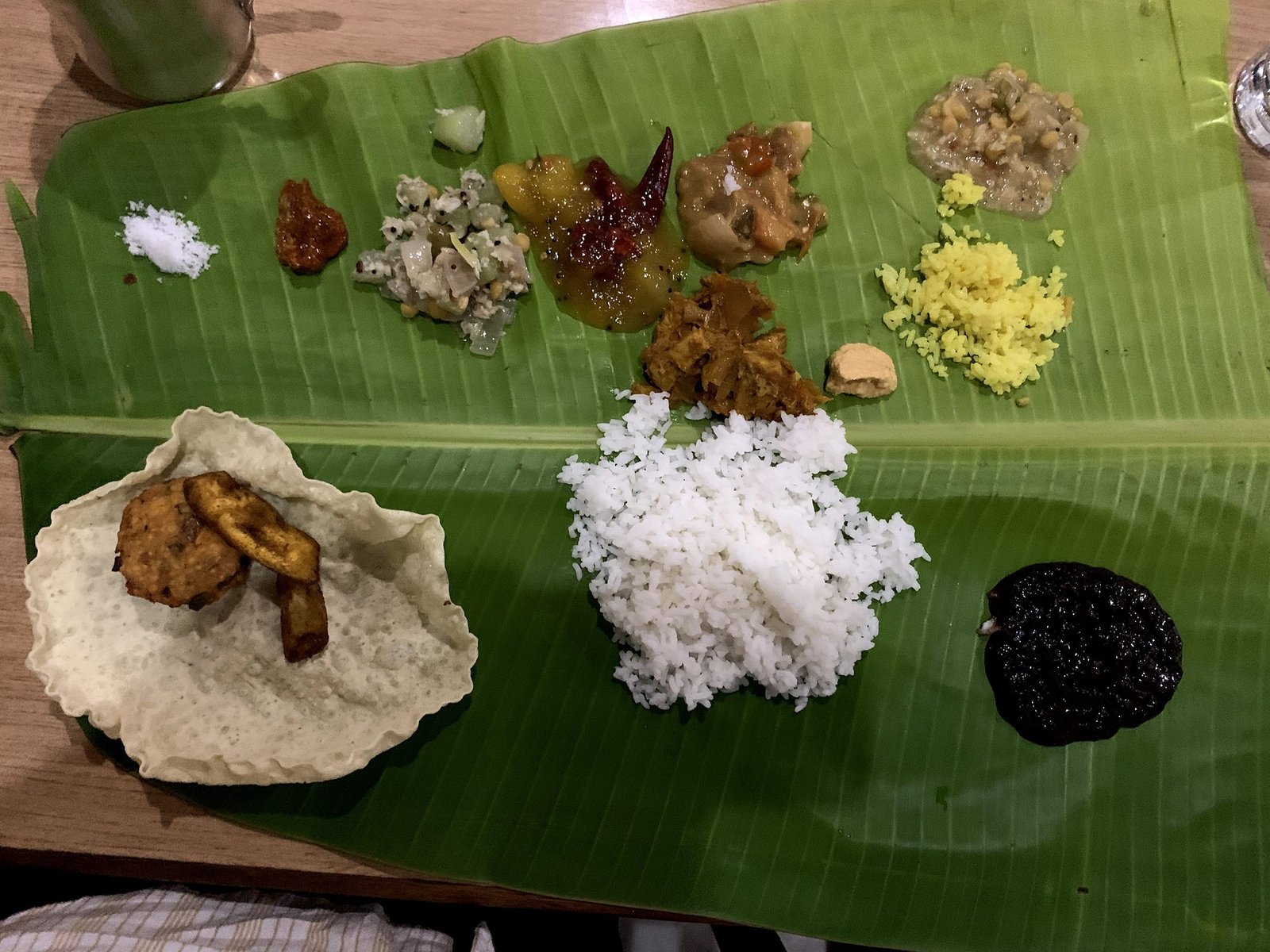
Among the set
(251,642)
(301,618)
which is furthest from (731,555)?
(251,642)

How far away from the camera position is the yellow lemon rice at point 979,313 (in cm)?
301

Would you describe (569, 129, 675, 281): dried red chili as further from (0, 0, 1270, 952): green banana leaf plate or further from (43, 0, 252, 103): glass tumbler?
(43, 0, 252, 103): glass tumbler

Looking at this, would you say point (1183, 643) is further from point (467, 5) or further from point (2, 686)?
point (2, 686)

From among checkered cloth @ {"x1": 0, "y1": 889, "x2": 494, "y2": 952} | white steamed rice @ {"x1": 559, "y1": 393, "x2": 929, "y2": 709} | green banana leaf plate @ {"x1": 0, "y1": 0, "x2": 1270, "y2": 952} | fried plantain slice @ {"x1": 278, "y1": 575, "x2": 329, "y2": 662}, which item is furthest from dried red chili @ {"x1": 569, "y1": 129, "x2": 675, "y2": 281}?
checkered cloth @ {"x1": 0, "y1": 889, "x2": 494, "y2": 952}

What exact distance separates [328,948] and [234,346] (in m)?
2.48

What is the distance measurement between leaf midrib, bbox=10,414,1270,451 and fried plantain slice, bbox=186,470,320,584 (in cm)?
51

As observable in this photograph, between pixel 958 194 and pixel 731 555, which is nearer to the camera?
pixel 731 555

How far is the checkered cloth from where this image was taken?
280cm

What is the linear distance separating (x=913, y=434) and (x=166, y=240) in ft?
10.2

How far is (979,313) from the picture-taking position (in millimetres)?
2998

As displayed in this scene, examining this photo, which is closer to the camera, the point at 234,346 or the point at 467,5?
the point at 234,346

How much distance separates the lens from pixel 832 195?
3127 mm

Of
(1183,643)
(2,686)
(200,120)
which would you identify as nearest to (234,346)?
(200,120)

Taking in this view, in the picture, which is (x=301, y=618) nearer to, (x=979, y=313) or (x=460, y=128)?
(x=460, y=128)
